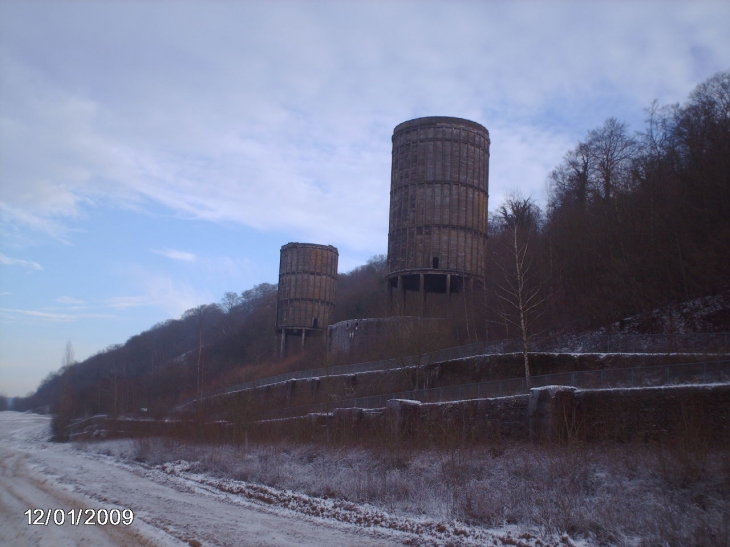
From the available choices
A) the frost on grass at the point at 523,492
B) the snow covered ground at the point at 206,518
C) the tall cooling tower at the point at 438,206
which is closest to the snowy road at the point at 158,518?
the snow covered ground at the point at 206,518

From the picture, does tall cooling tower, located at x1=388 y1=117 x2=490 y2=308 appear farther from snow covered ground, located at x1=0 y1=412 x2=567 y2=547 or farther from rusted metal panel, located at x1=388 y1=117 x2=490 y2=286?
snow covered ground, located at x1=0 y1=412 x2=567 y2=547

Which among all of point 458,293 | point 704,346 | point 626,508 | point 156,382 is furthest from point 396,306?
point 156,382

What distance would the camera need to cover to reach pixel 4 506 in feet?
55.3

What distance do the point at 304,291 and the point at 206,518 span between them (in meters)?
39.9

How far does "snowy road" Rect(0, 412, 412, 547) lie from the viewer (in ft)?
40.2

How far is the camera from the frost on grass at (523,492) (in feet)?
38.2

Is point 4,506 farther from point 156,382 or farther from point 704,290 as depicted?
point 156,382

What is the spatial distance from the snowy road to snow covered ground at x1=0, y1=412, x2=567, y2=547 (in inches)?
0.8

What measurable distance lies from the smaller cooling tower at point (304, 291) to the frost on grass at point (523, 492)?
33.2 m

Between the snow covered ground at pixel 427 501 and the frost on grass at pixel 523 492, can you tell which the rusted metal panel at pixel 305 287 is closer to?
the snow covered ground at pixel 427 501
